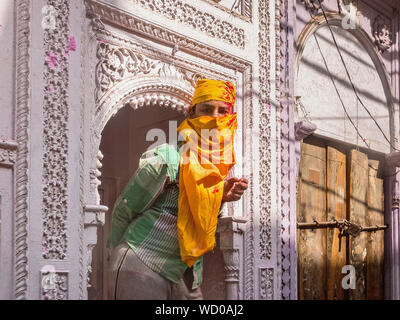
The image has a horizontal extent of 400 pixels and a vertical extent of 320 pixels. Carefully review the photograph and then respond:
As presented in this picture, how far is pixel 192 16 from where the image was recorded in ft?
14.1

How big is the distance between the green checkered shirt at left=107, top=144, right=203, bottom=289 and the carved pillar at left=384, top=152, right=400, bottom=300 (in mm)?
3963

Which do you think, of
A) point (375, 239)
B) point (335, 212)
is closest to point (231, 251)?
point (335, 212)

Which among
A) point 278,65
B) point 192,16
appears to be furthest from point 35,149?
point 278,65

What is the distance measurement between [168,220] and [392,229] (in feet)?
13.4

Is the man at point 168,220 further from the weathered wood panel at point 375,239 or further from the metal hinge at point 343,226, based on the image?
the weathered wood panel at point 375,239

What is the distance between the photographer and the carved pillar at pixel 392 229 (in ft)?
21.7

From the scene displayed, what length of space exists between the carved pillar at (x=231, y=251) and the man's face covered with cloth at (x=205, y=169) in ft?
3.94

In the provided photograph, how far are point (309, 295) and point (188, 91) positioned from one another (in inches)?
84.9

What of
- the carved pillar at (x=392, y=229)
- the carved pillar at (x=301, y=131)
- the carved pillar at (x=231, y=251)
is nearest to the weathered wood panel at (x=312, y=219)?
the carved pillar at (x=301, y=131)

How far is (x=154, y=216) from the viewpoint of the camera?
3.12 m

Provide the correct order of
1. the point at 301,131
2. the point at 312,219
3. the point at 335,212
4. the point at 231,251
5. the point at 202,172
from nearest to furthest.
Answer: the point at 202,172, the point at 231,251, the point at 301,131, the point at 312,219, the point at 335,212

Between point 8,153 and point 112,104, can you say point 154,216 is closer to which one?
point 8,153

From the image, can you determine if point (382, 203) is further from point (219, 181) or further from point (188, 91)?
point (219, 181)

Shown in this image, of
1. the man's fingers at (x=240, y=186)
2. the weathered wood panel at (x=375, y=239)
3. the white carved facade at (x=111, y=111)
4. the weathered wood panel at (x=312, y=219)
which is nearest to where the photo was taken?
the man's fingers at (x=240, y=186)
